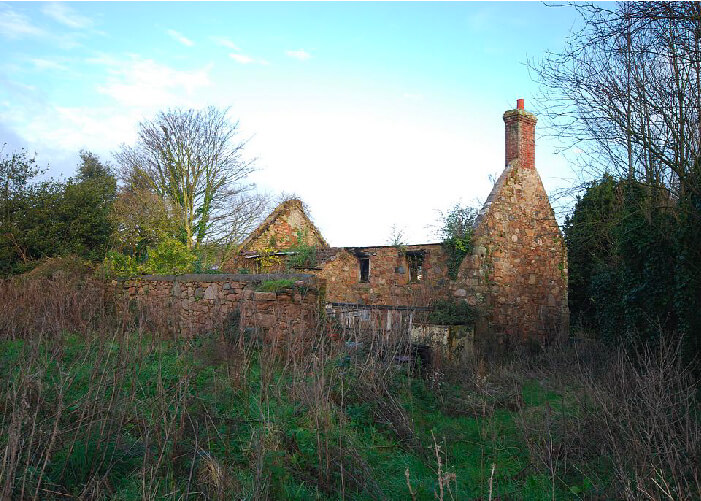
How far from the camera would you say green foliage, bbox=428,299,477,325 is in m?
12.4

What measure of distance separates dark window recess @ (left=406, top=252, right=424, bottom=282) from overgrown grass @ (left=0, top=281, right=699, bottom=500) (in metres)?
8.05

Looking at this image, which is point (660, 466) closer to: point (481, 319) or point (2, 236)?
point (481, 319)

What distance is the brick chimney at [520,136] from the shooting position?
1534 cm

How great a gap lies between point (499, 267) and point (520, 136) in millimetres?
4292

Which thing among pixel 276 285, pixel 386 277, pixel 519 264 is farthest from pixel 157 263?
pixel 519 264

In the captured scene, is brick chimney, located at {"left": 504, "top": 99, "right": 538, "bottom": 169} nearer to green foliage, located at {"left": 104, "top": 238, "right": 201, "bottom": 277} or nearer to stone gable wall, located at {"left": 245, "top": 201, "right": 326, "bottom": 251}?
stone gable wall, located at {"left": 245, "top": 201, "right": 326, "bottom": 251}

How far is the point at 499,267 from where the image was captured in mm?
14508

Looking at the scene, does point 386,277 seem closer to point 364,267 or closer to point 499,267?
point 364,267

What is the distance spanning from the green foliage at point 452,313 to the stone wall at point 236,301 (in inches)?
173

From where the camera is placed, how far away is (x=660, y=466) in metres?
3.97

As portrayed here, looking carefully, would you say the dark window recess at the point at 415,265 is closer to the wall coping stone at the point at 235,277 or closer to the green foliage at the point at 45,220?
the wall coping stone at the point at 235,277

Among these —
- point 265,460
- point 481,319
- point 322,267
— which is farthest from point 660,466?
point 322,267

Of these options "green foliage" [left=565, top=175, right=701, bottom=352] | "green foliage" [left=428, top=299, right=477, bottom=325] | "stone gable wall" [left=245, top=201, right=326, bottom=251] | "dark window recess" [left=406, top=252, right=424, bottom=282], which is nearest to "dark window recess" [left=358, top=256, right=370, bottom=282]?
"dark window recess" [left=406, top=252, right=424, bottom=282]

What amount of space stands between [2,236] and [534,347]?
17316 mm
